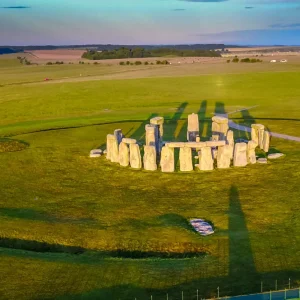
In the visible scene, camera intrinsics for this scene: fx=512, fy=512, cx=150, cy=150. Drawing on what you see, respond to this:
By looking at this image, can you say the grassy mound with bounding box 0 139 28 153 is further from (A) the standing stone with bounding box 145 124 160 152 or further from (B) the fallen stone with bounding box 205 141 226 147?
(B) the fallen stone with bounding box 205 141 226 147

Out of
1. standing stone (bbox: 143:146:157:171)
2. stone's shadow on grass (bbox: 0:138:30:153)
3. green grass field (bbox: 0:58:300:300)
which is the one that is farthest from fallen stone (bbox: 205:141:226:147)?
stone's shadow on grass (bbox: 0:138:30:153)

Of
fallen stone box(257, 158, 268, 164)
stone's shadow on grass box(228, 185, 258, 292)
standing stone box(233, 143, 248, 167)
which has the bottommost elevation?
stone's shadow on grass box(228, 185, 258, 292)

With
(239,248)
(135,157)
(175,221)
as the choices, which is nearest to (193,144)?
(135,157)

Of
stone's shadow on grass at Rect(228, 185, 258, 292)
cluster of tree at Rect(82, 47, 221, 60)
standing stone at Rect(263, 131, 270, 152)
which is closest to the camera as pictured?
stone's shadow on grass at Rect(228, 185, 258, 292)

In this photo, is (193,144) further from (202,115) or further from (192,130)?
(202,115)

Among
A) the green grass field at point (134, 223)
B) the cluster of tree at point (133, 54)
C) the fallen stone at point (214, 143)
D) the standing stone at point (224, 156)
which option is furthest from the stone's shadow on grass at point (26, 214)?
the cluster of tree at point (133, 54)
